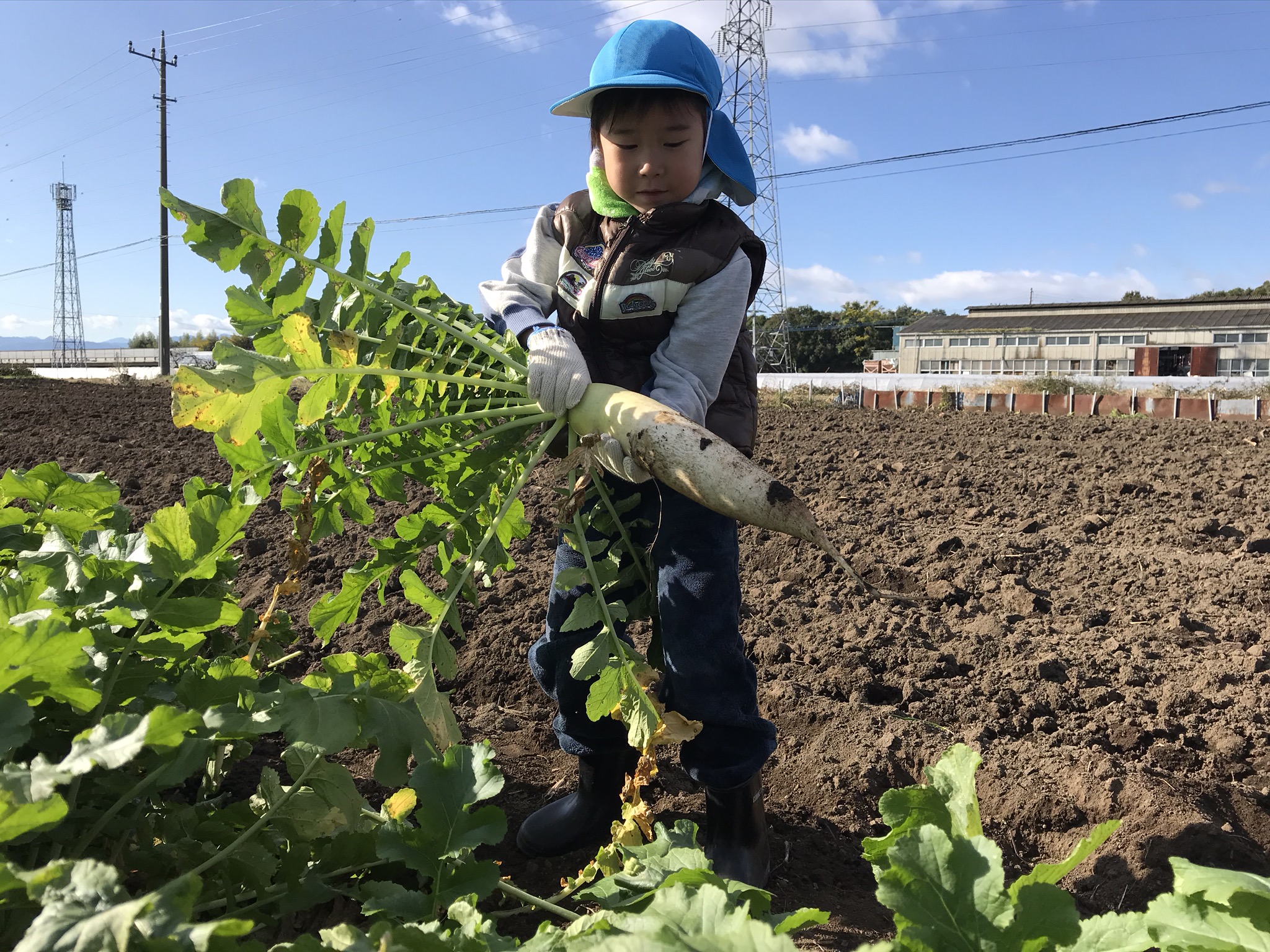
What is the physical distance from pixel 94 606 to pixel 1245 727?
276cm

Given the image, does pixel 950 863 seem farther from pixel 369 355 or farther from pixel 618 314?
pixel 369 355

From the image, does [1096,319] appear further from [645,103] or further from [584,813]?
[584,813]

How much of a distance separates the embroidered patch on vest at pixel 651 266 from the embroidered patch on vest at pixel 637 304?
1.5 inches

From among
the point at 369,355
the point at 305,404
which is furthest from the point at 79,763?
the point at 369,355

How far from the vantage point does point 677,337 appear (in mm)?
1785

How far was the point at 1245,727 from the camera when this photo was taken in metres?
2.32

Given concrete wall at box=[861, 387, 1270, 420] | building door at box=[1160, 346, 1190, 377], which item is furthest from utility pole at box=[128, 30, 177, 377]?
building door at box=[1160, 346, 1190, 377]

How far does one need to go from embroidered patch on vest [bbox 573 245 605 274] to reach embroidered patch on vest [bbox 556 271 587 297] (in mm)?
26

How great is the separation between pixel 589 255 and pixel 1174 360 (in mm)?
37491

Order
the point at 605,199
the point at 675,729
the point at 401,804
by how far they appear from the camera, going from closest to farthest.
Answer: the point at 401,804 → the point at 675,729 → the point at 605,199

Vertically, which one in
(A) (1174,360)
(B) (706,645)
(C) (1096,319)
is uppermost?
(C) (1096,319)

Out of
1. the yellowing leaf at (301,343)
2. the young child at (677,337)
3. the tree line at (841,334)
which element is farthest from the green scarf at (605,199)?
the tree line at (841,334)

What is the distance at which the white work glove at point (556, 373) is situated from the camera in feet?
5.48

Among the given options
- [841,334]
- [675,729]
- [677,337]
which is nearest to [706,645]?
[675,729]
